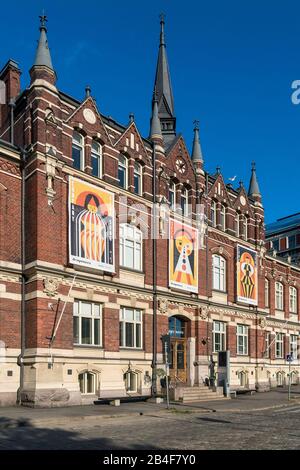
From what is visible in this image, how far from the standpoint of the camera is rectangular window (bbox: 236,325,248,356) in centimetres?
3816

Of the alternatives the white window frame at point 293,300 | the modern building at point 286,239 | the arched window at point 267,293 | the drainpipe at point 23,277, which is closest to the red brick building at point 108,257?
the drainpipe at point 23,277

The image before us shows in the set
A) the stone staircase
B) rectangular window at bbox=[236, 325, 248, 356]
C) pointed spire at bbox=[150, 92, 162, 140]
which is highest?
pointed spire at bbox=[150, 92, 162, 140]

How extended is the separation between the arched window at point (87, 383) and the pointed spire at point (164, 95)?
17.5 metres

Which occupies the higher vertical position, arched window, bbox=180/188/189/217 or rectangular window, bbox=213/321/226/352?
arched window, bbox=180/188/189/217

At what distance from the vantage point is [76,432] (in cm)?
1633

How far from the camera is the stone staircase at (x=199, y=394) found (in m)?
27.6

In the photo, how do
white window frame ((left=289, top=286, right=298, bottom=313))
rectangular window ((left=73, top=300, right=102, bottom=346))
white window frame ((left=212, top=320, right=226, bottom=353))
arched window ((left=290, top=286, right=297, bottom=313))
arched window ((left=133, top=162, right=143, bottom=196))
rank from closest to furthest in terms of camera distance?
rectangular window ((left=73, top=300, right=102, bottom=346)) < arched window ((left=133, top=162, right=143, bottom=196)) < white window frame ((left=212, top=320, right=226, bottom=353)) < white window frame ((left=289, top=286, right=298, bottom=313)) < arched window ((left=290, top=286, right=297, bottom=313))

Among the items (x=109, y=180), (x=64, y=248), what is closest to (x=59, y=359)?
(x=64, y=248)

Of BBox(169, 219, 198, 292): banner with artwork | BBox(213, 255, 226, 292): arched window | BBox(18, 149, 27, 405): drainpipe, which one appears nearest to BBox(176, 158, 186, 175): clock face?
BBox(169, 219, 198, 292): banner with artwork

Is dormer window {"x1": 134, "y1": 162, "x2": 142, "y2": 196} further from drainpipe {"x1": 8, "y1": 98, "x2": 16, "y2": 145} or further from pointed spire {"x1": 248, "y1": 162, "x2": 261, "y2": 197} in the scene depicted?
pointed spire {"x1": 248, "y1": 162, "x2": 261, "y2": 197}

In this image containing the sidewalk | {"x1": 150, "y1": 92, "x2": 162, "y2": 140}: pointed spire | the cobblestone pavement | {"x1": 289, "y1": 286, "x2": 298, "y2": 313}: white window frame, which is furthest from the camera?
{"x1": 289, "y1": 286, "x2": 298, "y2": 313}: white window frame

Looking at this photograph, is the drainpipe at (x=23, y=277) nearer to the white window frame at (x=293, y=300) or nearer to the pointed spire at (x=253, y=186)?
the pointed spire at (x=253, y=186)

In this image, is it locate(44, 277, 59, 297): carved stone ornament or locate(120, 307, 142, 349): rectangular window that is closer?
locate(44, 277, 59, 297): carved stone ornament

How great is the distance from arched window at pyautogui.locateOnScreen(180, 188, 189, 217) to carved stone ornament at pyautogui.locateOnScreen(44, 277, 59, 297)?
1189cm
